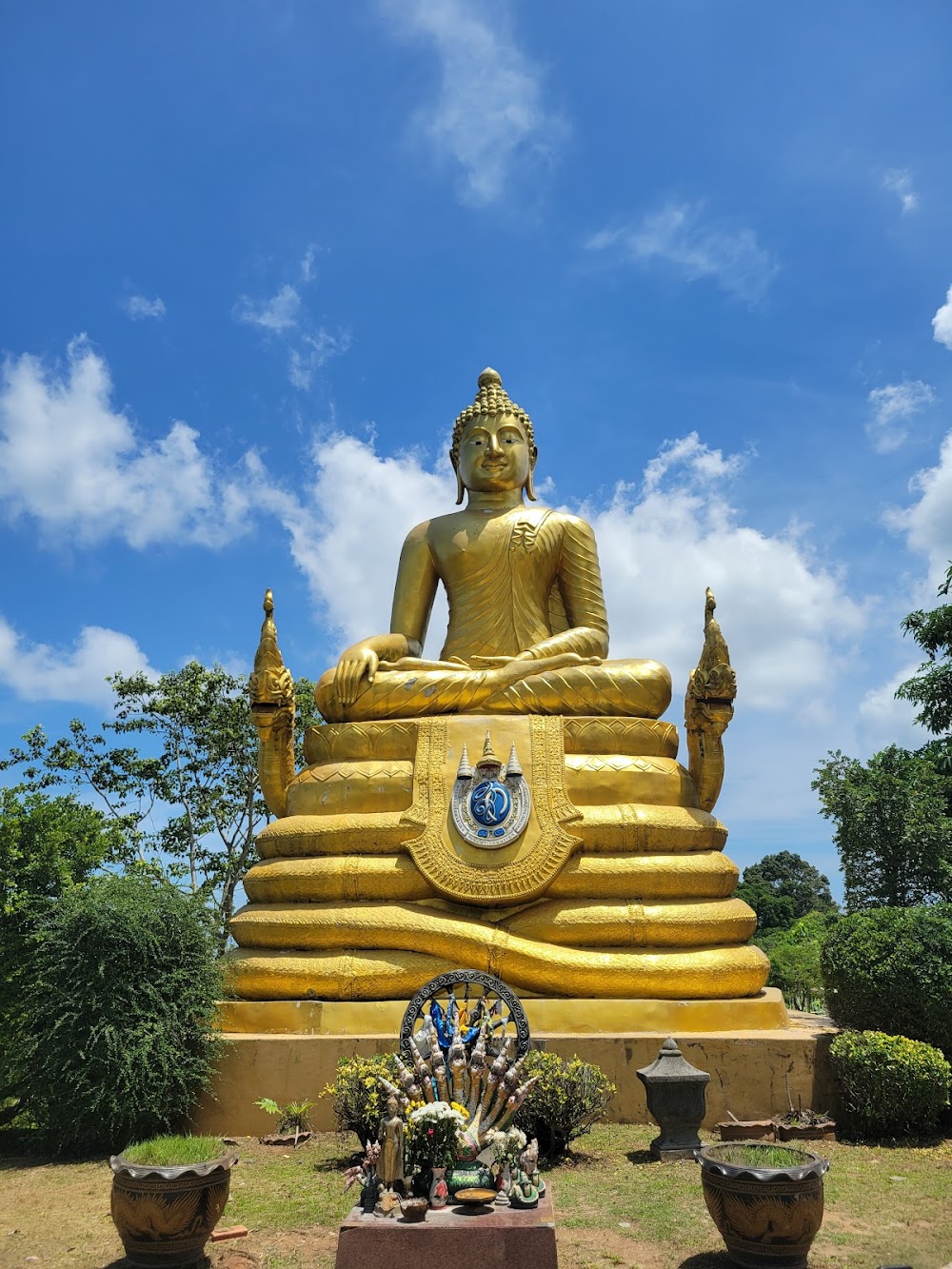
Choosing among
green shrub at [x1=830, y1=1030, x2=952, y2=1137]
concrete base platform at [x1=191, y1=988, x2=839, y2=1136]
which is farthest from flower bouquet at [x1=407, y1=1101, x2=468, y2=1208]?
green shrub at [x1=830, y1=1030, x2=952, y2=1137]

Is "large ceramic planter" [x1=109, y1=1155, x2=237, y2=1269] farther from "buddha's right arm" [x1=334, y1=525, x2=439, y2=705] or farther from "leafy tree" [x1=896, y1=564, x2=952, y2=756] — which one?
"leafy tree" [x1=896, y1=564, x2=952, y2=756]

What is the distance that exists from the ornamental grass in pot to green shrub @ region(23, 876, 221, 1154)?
102 inches

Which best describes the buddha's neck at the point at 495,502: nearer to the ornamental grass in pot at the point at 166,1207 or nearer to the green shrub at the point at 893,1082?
the green shrub at the point at 893,1082

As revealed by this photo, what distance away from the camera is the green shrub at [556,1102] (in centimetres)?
750

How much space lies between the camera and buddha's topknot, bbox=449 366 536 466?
14.4 metres

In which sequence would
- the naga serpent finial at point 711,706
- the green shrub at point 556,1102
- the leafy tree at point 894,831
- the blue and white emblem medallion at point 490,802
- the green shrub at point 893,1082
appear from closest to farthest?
the green shrub at point 556,1102 → the green shrub at point 893,1082 → the blue and white emblem medallion at point 490,802 → the naga serpent finial at point 711,706 → the leafy tree at point 894,831

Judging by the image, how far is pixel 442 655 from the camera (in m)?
13.4

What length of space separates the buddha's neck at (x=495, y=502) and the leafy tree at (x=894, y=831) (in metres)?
11.1

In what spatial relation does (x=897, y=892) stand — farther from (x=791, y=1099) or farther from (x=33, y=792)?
→ (x=33, y=792)

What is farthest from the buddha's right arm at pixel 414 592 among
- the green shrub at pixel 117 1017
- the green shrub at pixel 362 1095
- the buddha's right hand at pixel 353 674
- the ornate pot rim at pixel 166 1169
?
the ornate pot rim at pixel 166 1169

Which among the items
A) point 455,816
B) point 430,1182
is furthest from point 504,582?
point 430,1182

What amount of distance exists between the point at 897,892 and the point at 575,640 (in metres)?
11.9

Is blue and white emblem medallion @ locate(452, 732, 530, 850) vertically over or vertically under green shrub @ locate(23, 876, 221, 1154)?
over

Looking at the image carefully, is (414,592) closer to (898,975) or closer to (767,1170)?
(898,975)
